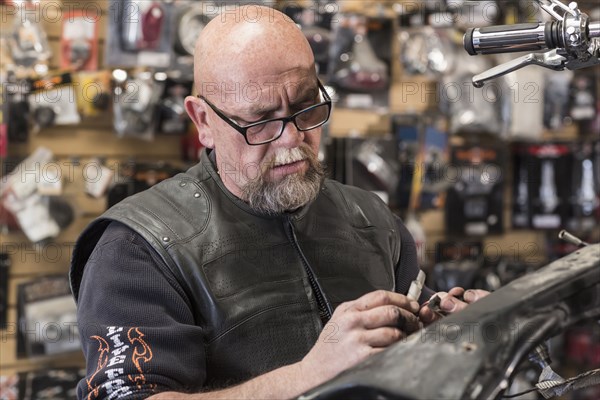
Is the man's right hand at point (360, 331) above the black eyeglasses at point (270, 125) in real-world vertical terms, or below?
below

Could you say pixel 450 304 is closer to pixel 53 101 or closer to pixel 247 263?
pixel 247 263

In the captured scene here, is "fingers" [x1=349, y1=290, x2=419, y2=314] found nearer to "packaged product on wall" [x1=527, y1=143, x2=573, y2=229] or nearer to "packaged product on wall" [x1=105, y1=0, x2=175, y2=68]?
"packaged product on wall" [x1=105, y1=0, x2=175, y2=68]

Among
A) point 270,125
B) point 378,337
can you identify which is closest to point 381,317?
point 378,337

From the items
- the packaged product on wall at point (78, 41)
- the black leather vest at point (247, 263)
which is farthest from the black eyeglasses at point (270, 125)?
the packaged product on wall at point (78, 41)

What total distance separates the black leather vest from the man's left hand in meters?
0.28

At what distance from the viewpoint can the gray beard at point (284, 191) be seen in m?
1.55

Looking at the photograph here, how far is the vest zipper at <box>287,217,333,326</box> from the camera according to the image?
5.11 ft

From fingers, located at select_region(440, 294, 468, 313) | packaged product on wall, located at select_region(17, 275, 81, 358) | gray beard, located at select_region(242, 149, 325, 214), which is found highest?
gray beard, located at select_region(242, 149, 325, 214)

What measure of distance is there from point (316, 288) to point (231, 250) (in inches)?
7.1

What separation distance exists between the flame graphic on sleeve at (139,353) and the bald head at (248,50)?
20.0 inches

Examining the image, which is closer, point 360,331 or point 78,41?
point 360,331

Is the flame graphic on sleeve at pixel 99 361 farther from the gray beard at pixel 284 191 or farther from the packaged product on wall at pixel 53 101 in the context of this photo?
the packaged product on wall at pixel 53 101

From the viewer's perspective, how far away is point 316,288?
5.18 feet

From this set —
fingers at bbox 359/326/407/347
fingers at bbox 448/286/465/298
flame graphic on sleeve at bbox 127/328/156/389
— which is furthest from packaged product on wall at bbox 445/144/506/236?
fingers at bbox 359/326/407/347
